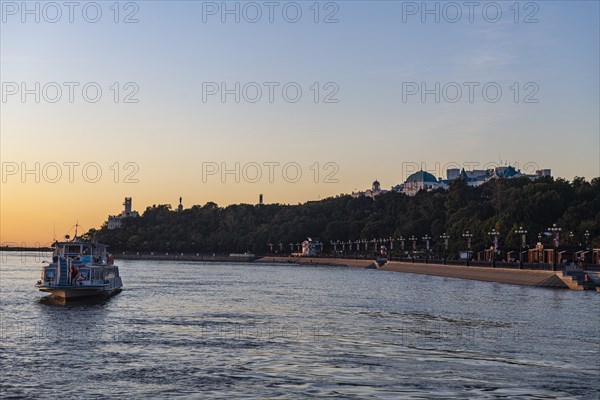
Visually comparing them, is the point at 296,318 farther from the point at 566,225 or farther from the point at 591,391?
the point at 566,225

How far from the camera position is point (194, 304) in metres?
87.8

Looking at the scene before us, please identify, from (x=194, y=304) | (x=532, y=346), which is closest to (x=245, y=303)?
(x=194, y=304)

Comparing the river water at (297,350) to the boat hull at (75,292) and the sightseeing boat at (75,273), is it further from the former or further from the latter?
the sightseeing boat at (75,273)

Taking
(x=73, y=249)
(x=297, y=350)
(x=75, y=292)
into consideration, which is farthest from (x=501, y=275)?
(x=297, y=350)

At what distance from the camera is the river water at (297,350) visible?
39156 mm

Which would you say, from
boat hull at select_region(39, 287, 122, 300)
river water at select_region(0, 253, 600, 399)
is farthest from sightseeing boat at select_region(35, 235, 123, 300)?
river water at select_region(0, 253, 600, 399)

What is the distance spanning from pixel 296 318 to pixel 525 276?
6780 cm

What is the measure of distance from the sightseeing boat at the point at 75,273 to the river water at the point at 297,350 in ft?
6.50

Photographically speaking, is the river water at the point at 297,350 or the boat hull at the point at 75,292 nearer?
the river water at the point at 297,350

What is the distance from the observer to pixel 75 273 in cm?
8875

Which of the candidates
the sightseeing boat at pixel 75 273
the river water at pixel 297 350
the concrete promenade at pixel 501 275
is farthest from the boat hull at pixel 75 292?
the concrete promenade at pixel 501 275

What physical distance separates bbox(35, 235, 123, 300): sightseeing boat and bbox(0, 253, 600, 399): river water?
1.98 metres

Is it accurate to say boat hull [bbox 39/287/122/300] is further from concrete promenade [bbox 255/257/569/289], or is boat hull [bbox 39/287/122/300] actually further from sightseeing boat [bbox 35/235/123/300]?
concrete promenade [bbox 255/257/569/289]

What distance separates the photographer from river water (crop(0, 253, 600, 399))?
3916cm
